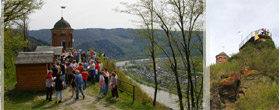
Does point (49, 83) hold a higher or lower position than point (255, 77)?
lower

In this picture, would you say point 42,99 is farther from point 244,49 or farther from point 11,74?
point 244,49

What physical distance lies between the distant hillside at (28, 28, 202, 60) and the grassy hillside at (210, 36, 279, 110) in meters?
4.00

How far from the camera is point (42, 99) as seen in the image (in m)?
6.13

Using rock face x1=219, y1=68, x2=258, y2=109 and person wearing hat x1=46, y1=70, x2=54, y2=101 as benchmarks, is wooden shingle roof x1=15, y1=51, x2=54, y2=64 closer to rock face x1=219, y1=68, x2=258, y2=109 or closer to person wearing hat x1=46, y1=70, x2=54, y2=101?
person wearing hat x1=46, y1=70, x2=54, y2=101

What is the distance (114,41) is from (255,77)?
30.2ft

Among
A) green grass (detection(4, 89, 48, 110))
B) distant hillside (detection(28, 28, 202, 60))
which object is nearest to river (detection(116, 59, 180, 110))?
→ distant hillside (detection(28, 28, 202, 60))

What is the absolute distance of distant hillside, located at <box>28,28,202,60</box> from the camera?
8.67 metres

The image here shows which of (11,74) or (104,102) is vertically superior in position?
(11,74)

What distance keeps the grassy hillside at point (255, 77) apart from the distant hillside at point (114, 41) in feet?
13.1

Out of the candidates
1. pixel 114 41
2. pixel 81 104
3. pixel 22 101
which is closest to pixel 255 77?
pixel 81 104

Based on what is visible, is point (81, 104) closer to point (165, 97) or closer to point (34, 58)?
point (34, 58)

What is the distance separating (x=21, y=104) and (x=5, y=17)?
2242 millimetres

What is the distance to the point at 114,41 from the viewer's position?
12859 millimetres

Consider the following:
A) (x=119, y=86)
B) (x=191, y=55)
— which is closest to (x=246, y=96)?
(x=191, y=55)
